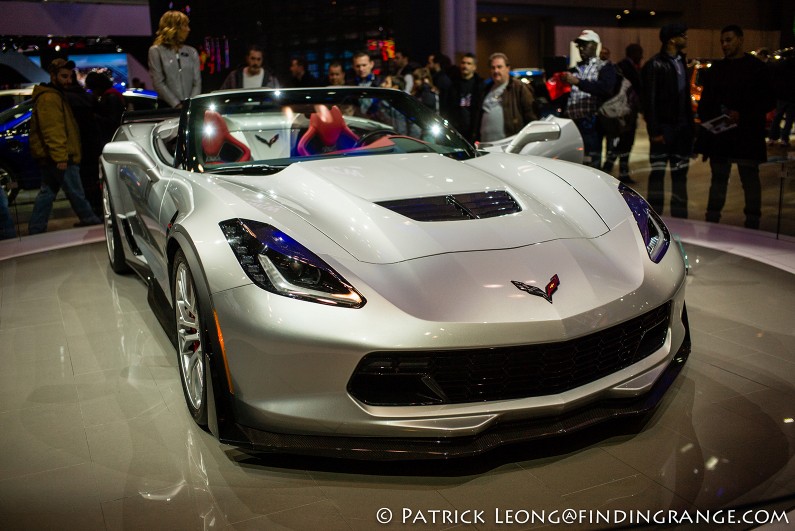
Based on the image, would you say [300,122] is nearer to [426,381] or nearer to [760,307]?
[426,381]

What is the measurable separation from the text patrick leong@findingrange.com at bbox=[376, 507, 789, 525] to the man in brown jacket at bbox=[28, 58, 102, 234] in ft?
18.4

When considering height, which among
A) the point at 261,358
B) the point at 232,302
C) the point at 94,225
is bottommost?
the point at 94,225

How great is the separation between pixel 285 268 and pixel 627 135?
591 cm

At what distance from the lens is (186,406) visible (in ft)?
10.1

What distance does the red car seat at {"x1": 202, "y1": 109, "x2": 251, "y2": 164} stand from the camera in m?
3.53

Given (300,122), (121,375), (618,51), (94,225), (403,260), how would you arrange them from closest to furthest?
(403,260) → (121,375) → (300,122) → (94,225) → (618,51)

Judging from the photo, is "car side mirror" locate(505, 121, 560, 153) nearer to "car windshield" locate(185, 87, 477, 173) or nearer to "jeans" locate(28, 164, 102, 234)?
"car windshield" locate(185, 87, 477, 173)

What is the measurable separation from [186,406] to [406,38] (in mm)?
10479

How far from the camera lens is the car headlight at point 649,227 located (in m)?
2.81

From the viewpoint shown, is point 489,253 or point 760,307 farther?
point 760,307

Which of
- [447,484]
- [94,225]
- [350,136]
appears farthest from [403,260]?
[94,225]

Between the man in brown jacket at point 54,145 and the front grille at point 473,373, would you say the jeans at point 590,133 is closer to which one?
the man in brown jacket at point 54,145

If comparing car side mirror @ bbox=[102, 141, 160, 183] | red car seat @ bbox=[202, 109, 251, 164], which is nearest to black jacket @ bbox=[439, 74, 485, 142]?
red car seat @ bbox=[202, 109, 251, 164]

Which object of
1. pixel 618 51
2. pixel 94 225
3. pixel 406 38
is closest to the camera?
pixel 94 225
